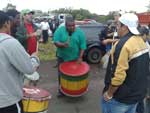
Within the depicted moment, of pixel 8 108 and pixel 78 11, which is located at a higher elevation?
pixel 8 108

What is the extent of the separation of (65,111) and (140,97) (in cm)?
304

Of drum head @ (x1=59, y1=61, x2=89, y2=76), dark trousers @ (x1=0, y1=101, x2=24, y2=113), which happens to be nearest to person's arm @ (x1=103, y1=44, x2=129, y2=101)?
dark trousers @ (x1=0, y1=101, x2=24, y2=113)

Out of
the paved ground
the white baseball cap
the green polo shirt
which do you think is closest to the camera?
the white baseball cap

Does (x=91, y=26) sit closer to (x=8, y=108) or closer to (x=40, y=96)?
(x=40, y=96)

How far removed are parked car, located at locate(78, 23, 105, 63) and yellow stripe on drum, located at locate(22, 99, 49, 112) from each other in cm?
983

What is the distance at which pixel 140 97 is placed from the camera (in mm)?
4789

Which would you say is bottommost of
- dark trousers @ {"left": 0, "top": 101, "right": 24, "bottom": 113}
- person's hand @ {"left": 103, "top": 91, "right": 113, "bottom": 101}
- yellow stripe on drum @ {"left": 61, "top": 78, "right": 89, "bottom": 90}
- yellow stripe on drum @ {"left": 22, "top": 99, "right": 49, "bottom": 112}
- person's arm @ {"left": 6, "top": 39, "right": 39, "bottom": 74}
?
yellow stripe on drum @ {"left": 61, "top": 78, "right": 89, "bottom": 90}

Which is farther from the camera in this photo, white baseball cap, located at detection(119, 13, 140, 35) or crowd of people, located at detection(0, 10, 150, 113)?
white baseball cap, located at detection(119, 13, 140, 35)

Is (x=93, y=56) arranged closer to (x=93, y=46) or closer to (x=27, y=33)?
(x=93, y=46)

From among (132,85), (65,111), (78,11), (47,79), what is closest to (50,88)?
(47,79)

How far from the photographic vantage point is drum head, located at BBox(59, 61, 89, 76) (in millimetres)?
7988

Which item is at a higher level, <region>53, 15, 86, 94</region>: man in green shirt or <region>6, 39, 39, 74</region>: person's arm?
<region>6, 39, 39, 74</region>: person's arm

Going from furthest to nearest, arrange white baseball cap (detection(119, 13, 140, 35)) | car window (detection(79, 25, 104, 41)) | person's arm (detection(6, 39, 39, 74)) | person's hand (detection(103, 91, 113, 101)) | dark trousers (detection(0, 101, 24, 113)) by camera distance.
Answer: car window (detection(79, 25, 104, 41)), person's hand (detection(103, 91, 113, 101)), white baseball cap (detection(119, 13, 140, 35)), dark trousers (detection(0, 101, 24, 113)), person's arm (detection(6, 39, 39, 74))

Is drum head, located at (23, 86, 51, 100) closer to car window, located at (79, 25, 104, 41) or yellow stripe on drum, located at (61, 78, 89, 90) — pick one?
yellow stripe on drum, located at (61, 78, 89, 90)
